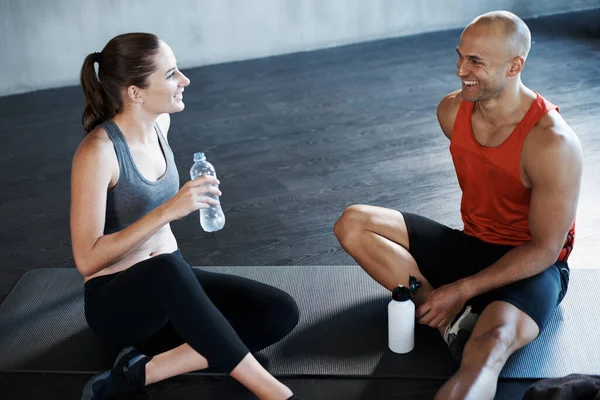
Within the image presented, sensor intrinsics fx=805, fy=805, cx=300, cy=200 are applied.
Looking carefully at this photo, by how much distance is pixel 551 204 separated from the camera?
195 centimetres

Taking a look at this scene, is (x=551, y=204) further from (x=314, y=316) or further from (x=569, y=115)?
(x=569, y=115)

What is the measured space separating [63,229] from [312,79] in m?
1.96

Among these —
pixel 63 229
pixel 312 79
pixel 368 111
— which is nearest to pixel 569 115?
pixel 368 111

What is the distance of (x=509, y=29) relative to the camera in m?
2.03

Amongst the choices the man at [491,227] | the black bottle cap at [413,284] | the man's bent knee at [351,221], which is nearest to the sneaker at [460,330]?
the man at [491,227]

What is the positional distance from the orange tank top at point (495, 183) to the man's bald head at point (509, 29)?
14cm

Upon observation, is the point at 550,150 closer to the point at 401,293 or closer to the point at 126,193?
the point at 401,293

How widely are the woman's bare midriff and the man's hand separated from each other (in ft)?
2.28

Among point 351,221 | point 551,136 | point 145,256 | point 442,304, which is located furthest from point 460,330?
point 145,256

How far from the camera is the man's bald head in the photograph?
203 cm

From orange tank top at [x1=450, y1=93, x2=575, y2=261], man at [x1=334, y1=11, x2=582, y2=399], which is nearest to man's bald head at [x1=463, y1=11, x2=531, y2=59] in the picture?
man at [x1=334, y1=11, x2=582, y2=399]

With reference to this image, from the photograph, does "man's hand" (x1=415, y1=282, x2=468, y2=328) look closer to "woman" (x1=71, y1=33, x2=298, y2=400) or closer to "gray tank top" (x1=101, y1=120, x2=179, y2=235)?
"woman" (x1=71, y1=33, x2=298, y2=400)

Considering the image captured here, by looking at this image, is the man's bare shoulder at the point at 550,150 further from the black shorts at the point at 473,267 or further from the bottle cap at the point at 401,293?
the bottle cap at the point at 401,293

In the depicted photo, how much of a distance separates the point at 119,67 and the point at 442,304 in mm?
1000
